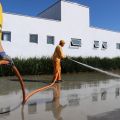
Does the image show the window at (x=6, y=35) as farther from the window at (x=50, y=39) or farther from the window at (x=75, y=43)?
the window at (x=75, y=43)

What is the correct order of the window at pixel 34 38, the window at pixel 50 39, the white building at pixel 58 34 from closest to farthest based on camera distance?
the white building at pixel 58 34 → the window at pixel 34 38 → the window at pixel 50 39

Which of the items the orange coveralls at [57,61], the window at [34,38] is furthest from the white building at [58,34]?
the orange coveralls at [57,61]

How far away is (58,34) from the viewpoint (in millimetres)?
26469

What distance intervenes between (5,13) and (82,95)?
44.3 feet

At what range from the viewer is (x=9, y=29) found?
2311 cm

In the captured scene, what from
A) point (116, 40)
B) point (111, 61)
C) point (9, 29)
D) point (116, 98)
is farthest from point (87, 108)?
point (116, 40)

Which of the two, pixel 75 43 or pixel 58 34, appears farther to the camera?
pixel 75 43

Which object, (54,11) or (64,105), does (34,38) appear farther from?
(64,105)

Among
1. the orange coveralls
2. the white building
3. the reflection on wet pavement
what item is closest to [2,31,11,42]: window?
the white building

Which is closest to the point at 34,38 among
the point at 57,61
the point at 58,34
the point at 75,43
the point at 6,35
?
the point at 58,34

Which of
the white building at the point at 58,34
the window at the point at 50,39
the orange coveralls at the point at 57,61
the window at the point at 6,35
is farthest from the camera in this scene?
the window at the point at 50,39

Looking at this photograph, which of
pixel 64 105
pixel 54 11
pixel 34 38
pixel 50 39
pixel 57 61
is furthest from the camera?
pixel 54 11

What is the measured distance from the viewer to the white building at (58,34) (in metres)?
23.5

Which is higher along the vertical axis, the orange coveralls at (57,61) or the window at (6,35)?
the window at (6,35)
